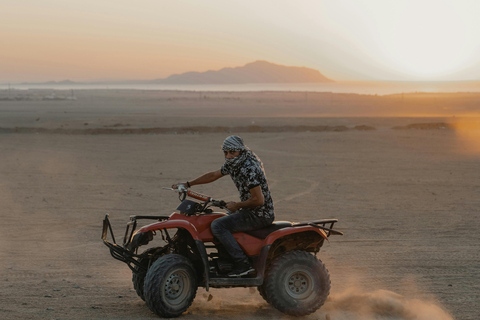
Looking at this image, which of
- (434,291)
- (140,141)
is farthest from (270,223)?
(140,141)

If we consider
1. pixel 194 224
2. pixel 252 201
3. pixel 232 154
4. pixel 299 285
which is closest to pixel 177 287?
pixel 194 224

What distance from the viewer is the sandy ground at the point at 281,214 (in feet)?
A: 24.7

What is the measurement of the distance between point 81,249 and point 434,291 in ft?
19.2

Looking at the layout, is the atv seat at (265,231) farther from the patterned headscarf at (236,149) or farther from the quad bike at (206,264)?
the patterned headscarf at (236,149)

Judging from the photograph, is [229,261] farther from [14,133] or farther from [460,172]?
[14,133]

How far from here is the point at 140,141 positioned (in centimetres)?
3020

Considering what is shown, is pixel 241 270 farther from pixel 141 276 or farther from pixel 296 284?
pixel 141 276

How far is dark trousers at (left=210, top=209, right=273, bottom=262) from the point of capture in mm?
6750

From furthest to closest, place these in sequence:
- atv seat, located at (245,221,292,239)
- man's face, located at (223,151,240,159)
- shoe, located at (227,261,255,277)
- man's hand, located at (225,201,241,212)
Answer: atv seat, located at (245,221,292,239) < shoe, located at (227,261,255,277) < man's face, located at (223,151,240,159) < man's hand, located at (225,201,241,212)

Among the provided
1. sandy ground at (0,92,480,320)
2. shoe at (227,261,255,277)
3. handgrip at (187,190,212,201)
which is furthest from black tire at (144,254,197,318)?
handgrip at (187,190,212,201)

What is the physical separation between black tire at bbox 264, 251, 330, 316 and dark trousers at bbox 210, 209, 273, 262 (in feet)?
1.46

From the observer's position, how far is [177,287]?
679 centimetres

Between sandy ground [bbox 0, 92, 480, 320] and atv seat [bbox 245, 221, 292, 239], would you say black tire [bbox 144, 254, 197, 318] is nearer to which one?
sandy ground [bbox 0, 92, 480, 320]

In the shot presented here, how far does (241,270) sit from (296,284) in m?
0.68
